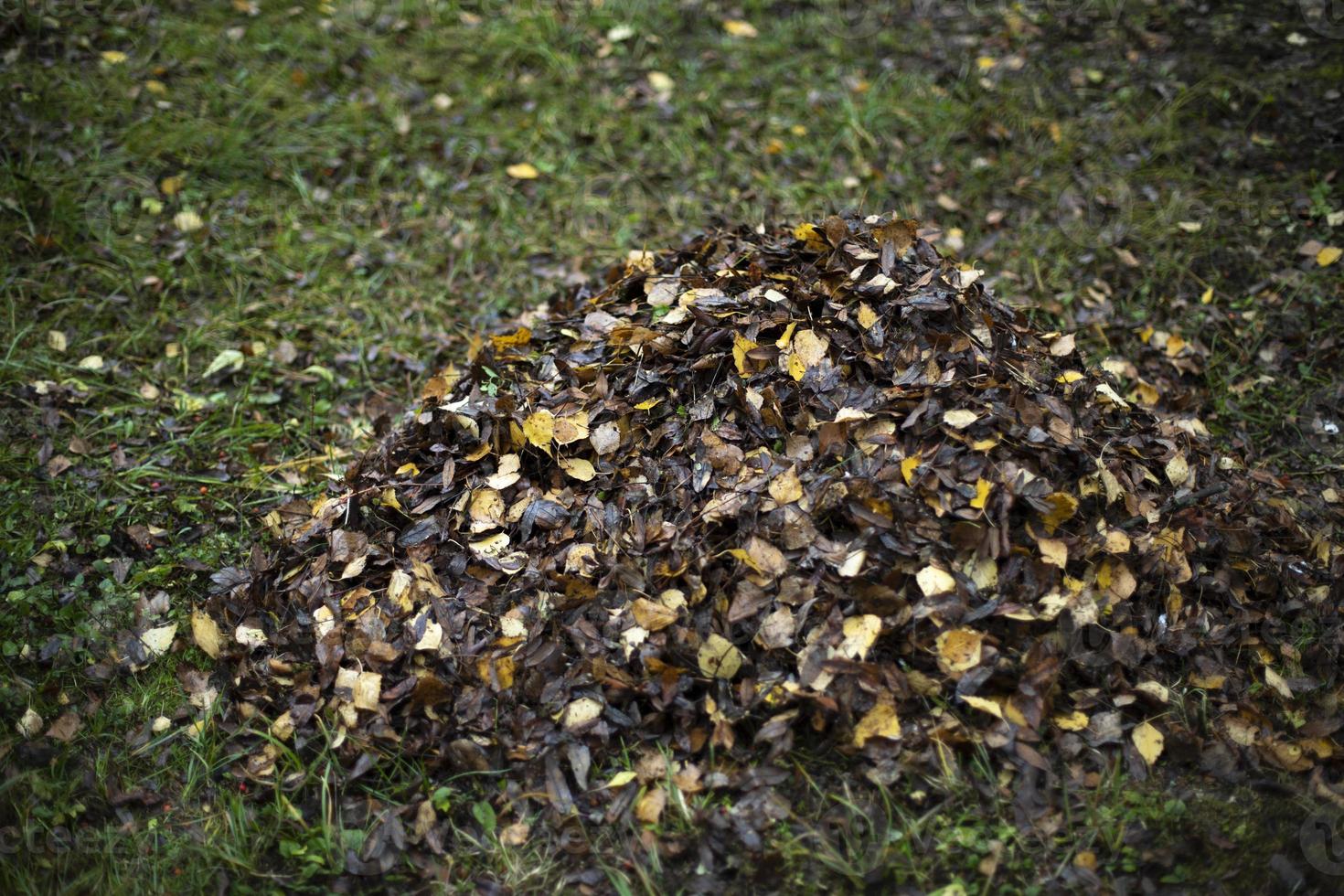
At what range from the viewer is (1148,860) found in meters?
1.90

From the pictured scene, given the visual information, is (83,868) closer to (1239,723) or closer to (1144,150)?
(1239,723)

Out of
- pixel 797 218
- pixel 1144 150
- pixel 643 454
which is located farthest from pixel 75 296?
pixel 1144 150

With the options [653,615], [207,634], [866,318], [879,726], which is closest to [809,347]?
[866,318]

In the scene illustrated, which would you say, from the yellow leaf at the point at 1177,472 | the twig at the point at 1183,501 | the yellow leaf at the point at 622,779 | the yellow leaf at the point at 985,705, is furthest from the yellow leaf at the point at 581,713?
the yellow leaf at the point at 1177,472

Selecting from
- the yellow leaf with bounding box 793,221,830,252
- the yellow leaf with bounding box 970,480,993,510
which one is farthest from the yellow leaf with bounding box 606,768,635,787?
the yellow leaf with bounding box 793,221,830,252

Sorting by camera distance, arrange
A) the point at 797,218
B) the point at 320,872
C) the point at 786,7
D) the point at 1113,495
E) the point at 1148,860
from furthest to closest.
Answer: the point at 786,7 < the point at 797,218 < the point at 1113,495 < the point at 320,872 < the point at 1148,860

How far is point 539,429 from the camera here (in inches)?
98.0

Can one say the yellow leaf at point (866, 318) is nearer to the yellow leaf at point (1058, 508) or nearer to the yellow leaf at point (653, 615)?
the yellow leaf at point (1058, 508)

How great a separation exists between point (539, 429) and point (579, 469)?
159 millimetres

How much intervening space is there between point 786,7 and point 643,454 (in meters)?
3.68

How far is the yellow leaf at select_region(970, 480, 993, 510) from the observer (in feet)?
7.00

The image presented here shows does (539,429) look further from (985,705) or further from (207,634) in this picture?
(985,705)

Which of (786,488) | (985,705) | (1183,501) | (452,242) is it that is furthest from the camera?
(452,242)

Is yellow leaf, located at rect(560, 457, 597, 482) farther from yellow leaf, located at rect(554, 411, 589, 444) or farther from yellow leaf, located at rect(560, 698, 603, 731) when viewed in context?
yellow leaf, located at rect(560, 698, 603, 731)
